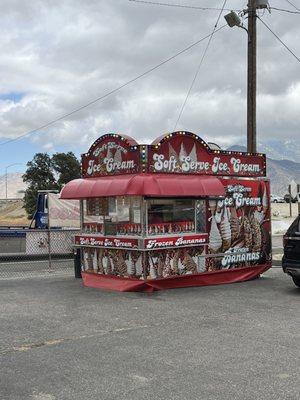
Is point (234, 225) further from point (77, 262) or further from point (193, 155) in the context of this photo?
point (77, 262)

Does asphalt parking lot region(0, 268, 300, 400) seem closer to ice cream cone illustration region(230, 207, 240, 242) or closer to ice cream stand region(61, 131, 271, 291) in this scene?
ice cream stand region(61, 131, 271, 291)

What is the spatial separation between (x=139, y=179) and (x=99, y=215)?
7.51ft

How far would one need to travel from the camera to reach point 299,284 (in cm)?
1148

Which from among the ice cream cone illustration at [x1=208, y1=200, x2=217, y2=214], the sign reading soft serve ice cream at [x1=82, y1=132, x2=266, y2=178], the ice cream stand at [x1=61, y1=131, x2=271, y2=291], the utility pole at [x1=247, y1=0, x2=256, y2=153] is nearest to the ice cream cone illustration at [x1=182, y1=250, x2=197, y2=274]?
the ice cream stand at [x1=61, y1=131, x2=271, y2=291]

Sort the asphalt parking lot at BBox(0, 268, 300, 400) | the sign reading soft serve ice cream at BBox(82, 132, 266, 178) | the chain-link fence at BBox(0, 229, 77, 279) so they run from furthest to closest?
the chain-link fence at BBox(0, 229, 77, 279) → the sign reading soft serve ice cream at BBox(82, 132, 266, 178) → the asphalt parking lot at BBox(0, 268, 300, 400)

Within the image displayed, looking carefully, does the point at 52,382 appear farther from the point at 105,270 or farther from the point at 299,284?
the point at 299,284

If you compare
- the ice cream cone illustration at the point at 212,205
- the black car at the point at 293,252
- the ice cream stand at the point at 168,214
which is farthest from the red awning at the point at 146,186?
the black car at the point at 293,252

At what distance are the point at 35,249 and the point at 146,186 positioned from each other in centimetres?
751

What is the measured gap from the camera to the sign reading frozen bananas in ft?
41.0

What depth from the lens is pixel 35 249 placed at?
55.9 ft

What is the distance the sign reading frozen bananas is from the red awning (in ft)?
2.46

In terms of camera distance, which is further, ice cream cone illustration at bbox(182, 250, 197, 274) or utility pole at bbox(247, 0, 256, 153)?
utility pole at bbox(247, 0, 256, 153)

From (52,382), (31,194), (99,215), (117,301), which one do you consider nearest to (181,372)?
(52,382)

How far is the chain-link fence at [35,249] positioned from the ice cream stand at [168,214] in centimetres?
354
